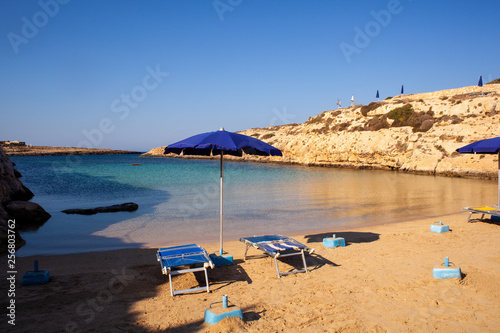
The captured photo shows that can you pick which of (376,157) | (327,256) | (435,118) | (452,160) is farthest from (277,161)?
(327,256)

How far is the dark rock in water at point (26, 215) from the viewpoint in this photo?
1153 centimetres

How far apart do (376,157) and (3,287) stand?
42118 mm

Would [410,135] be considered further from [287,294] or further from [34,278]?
[34,278]

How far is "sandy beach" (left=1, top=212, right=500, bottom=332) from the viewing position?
13.5 ft

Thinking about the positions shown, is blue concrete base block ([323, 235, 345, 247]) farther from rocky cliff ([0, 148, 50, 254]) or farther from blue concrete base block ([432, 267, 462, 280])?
rocky cliff ([0, 148, 50, 254])

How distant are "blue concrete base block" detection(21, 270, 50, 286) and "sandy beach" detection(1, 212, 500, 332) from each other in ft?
0.33

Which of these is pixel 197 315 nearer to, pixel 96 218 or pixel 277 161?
pixel 96 218

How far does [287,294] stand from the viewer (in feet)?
16.7

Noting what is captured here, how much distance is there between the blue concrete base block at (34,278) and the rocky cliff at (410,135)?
3322cm

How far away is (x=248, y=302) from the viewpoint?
480 cm

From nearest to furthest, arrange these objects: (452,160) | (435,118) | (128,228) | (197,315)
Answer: (197,315), (128,228), (452,160), (435,118)

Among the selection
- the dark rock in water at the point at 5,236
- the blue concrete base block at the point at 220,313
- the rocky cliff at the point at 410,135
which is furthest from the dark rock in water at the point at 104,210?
the rocky cliff at the point at 410,135

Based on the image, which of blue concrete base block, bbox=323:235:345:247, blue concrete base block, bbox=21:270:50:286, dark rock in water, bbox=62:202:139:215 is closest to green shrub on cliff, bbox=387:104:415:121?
dark rock in water, bbox=62:202:139:215

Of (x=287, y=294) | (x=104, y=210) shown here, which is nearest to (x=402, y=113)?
(x=104, y=210)
